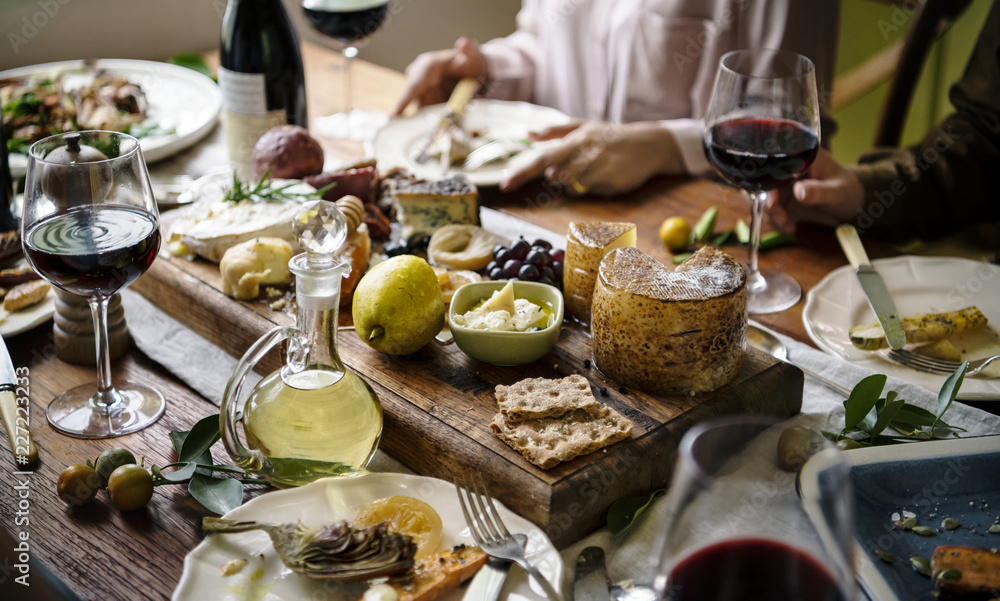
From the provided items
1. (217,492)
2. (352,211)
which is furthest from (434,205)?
(217,492)

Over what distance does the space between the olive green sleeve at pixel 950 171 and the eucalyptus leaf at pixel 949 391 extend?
65 cm

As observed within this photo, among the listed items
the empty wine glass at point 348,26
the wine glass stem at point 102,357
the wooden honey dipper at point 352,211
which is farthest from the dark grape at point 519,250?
the empty wine glass at point 348,26

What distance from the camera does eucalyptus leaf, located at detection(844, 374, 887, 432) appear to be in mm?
1054

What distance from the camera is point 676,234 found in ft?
5.06

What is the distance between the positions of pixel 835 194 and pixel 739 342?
0.63 meters

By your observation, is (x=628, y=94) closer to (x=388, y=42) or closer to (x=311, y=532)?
(x=311, y=532)

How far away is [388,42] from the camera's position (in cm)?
420

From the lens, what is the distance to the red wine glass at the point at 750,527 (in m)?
0.53

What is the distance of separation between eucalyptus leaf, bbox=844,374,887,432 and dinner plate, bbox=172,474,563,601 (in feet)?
1.58

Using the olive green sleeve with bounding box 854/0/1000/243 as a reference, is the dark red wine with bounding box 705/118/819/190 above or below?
above

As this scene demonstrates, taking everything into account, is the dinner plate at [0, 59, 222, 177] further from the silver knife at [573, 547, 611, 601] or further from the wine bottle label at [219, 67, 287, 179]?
the silver knife at [573, 547, 611, 601]

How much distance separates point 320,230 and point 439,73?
1463 millimetres

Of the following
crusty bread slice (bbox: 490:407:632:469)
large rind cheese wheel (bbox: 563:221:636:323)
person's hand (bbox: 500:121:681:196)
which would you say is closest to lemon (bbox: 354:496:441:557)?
crusty bread slice (bbox: 490:407:632:469)

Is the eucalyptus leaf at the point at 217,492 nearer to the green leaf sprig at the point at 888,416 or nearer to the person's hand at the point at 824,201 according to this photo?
the green leaf sprig at the point at 888,416
